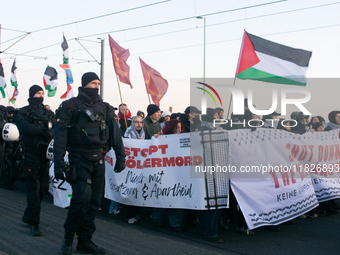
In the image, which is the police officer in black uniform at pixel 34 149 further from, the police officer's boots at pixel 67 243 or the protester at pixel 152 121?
the protester at pixel 152 121

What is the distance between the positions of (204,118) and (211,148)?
1.97m

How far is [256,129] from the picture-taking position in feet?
18.4

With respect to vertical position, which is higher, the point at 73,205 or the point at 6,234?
the point at 73,205

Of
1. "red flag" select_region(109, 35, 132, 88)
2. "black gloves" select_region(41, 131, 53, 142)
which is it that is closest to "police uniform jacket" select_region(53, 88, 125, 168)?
"black gloves" select_region(41, 131, 53, 142)

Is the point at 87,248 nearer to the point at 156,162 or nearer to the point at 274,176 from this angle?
the point at 156,162

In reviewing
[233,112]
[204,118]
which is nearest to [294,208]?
[204,118]

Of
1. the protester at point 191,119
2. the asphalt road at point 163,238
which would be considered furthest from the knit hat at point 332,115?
the protester at point 191,119

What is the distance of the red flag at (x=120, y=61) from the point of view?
30.8 ft

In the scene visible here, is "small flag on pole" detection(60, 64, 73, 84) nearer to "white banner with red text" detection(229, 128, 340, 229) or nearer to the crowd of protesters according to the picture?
the crowd of protesters

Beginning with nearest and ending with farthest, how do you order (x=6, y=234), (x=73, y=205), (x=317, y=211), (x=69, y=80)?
(x=73, y=205) → (x=6, y=234) → (x=317, y=211) → (x=69, y=80)

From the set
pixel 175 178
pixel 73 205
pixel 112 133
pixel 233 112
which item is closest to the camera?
pixel 73 205

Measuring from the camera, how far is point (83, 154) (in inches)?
164

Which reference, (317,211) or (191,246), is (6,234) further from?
(317,211)

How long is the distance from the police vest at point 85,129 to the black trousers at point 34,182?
125 cm
